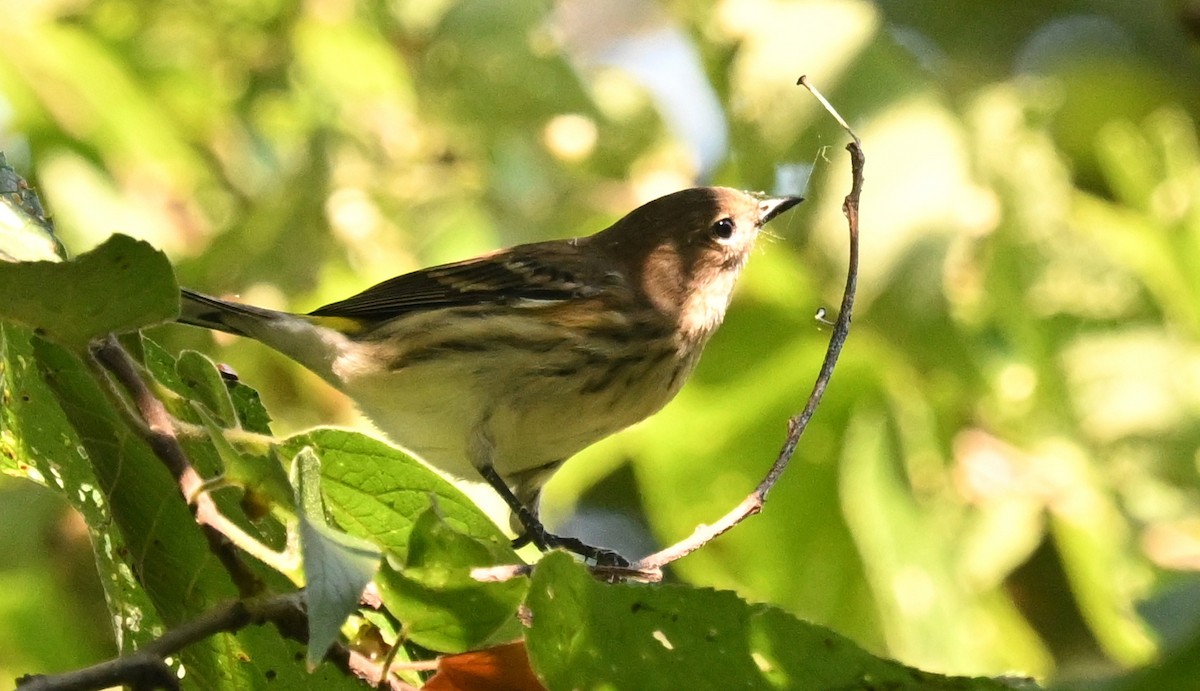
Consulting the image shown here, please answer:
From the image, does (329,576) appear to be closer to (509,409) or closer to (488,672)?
(488,672)

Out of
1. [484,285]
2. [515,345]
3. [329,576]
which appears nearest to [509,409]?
[515,345]

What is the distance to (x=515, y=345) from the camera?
148 inches

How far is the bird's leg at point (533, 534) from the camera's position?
2.87m

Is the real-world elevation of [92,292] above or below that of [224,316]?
below

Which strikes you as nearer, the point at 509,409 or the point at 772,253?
the point at 509,409

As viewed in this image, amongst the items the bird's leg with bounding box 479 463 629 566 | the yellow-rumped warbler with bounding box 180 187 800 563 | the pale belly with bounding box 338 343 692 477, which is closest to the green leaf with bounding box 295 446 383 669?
the bird's leg with bounding box 479 463 629 566

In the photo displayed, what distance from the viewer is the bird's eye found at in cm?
425

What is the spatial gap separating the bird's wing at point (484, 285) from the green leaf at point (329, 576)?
2576 millimetres

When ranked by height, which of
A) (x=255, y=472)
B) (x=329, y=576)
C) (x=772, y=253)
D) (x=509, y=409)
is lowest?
(x=329, y=576)

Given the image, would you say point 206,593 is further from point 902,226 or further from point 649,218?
point 649,218

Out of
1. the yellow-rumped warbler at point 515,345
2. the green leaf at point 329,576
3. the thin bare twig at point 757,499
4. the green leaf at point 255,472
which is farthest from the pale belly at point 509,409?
the green leaf at point 329,576

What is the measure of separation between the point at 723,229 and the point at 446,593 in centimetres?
289

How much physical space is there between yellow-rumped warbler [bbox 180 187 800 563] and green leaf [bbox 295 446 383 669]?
2.00 meters

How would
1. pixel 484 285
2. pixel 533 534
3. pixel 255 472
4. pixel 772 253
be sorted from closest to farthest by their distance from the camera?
pixel 255 472, pixel 533 534, pixel 772 253, pixel 484 285
